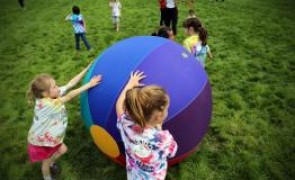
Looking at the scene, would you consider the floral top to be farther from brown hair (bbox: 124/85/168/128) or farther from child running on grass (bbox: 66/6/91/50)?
child running on grass (bbox: 66/6/91/50)

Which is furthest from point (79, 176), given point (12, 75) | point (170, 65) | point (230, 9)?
point (230, 9)

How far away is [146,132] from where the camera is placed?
107 inches

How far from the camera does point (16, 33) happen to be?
10758mm

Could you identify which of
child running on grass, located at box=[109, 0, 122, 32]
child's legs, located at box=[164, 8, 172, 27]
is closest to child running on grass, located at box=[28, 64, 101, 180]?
child's legs, located at box=[164, 8, 172, 27]

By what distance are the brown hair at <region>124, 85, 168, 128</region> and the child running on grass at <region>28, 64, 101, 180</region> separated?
4.54 ft

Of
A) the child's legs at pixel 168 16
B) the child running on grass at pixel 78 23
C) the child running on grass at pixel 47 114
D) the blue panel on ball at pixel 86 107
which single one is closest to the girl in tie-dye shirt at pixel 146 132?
the blue panel on ball at pixel 86 107

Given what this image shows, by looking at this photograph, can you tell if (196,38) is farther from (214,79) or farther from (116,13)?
(116,13)

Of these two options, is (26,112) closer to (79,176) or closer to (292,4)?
(79,176)

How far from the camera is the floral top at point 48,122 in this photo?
3719mm

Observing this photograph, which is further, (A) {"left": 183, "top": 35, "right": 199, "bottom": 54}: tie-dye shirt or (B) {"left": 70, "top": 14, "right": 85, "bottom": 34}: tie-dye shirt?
(B) {"left": 70, "top": 14, "right": 85, "bottom": 34}: tie-dye shirt

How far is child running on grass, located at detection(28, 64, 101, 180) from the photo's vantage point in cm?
369

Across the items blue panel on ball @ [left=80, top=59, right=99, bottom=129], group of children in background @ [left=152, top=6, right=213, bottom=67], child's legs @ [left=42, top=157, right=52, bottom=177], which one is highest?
group of children in background @ [left=152, top=6, right=213, bottom=67]

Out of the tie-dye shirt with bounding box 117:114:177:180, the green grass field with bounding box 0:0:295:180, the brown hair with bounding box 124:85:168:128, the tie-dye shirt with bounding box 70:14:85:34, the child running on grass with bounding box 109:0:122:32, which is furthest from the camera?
the child running on grass with bounding box 109:0:122:32

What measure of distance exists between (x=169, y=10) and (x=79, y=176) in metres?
5.89
